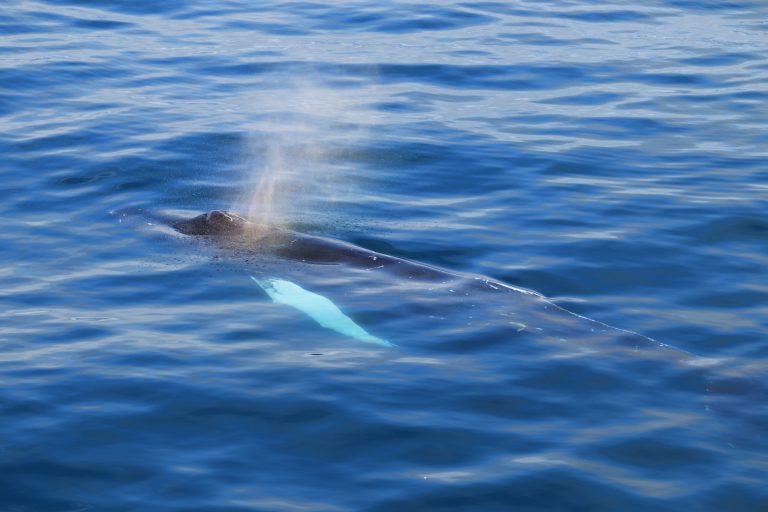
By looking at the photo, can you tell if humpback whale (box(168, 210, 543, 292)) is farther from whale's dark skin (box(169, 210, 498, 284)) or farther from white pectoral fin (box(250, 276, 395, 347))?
white pectoral fin (box(250, 276, 395, 347))

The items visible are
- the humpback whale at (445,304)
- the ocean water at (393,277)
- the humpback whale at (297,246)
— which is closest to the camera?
the ocean water at (393,277)

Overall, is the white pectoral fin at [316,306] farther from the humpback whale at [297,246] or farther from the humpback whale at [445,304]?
the humpback whale at [297,246]

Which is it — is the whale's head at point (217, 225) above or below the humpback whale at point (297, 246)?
above

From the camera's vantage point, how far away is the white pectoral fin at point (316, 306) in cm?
1334

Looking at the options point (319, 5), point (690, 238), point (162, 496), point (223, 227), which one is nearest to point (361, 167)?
point (223, 227)

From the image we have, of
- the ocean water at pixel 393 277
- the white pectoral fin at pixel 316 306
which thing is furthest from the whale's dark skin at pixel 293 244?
the white pectoral fin at pixel 316 306

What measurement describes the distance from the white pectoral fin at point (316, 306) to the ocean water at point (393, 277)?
13 cm

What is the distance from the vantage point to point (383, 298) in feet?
46.5

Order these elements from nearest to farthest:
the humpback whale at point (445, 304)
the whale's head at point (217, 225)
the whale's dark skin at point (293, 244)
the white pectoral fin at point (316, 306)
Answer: the humpback whale at point (445, 304), the white pectoral fin at point (316, 306), the whale's dark skin at point (293, 244), the whale's head at point (217, 225)

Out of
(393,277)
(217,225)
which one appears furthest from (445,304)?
(217,225)

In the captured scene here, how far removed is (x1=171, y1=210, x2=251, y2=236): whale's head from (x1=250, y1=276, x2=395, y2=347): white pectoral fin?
148 centimetres

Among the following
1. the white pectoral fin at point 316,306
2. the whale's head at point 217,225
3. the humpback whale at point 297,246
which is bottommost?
the white pectoral fin at point 316,306

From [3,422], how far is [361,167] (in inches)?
398

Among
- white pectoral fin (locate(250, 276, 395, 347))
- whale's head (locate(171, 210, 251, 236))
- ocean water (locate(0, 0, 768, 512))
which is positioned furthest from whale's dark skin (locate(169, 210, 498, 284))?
white pectoral fin (locate(250, 276, 395, 347))
